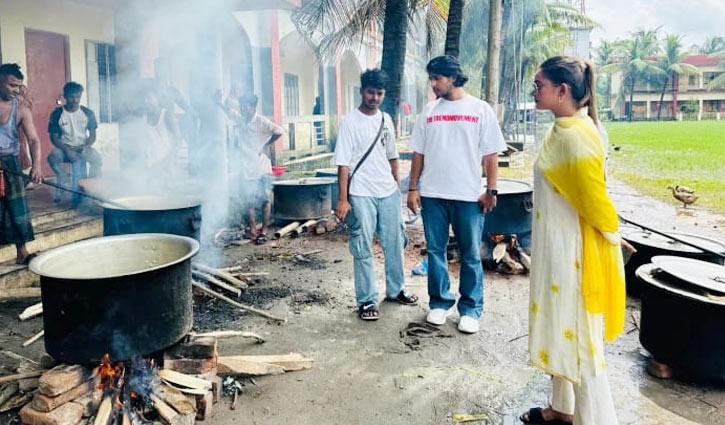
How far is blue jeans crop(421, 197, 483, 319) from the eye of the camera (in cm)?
451

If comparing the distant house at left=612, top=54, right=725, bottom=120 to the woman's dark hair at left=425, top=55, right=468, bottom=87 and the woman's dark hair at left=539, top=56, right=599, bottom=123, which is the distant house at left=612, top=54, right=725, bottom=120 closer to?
the woman's dark hair at left=425, top=55, right=468, bottom=87

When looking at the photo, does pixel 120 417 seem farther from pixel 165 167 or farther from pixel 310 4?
pixel 310 4

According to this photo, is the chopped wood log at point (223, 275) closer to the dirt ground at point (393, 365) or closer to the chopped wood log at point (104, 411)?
the dirt ground at point (393, 365)

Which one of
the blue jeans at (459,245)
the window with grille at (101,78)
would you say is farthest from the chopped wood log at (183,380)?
the window with grille at (101,78)

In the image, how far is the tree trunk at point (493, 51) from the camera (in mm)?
9867

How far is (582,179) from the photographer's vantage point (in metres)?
2.59

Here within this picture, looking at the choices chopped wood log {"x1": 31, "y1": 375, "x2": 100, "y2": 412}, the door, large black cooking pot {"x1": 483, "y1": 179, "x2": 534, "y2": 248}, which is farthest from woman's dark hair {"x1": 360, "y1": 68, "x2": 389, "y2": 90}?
the door

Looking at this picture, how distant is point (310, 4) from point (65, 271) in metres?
9.76

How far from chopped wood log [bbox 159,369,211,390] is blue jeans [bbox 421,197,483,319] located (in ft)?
6.92

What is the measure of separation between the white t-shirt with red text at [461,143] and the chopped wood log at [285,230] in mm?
4110

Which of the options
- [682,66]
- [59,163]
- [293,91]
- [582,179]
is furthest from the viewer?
[682,66]

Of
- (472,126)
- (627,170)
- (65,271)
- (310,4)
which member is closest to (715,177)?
(627,170)

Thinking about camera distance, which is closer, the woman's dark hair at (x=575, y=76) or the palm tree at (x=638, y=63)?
the woman's dark hair at (x=575, y=76)

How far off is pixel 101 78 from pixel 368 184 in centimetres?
783
